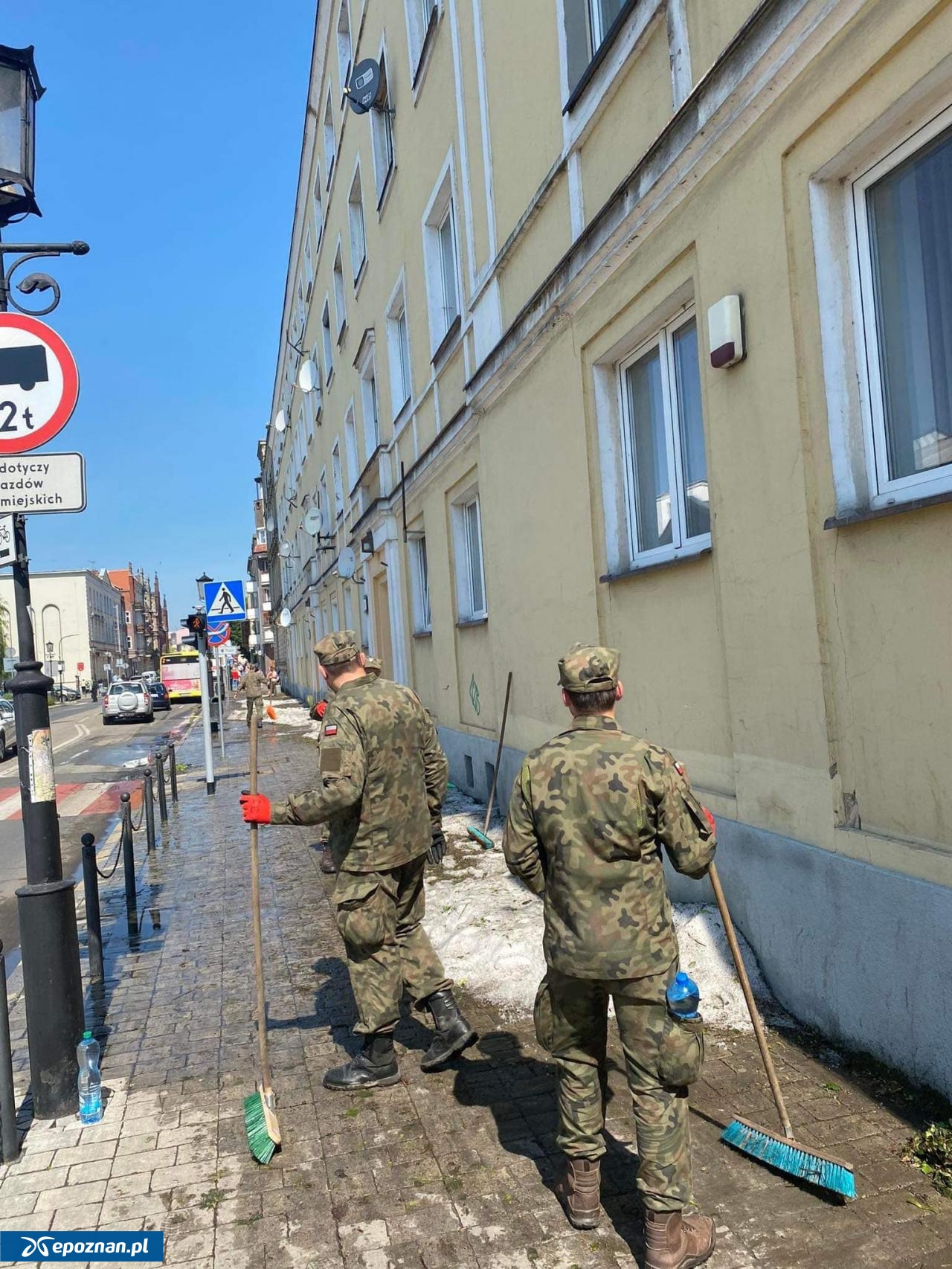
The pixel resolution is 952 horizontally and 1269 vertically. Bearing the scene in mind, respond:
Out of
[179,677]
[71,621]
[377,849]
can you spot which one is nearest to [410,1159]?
[377,849]

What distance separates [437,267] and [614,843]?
9.74 m

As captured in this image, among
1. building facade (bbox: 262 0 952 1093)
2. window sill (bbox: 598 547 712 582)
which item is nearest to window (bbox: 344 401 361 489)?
building facade (bbox: 262 0 952 1093)

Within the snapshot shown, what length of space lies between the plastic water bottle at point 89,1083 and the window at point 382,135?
11.5 meters

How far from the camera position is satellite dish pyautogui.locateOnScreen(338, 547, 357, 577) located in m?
18.4

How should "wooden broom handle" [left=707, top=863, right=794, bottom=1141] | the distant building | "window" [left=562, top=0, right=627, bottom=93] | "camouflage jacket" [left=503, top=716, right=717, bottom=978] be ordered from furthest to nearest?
the distant building
"window" [left=562, top=0, right=627, bottom=93]
"wooden broom handle" [left=707, top=863, right=794, bottom=1141]
"camouflage jacket" [left=503, top=716, right=717, bottom=978]

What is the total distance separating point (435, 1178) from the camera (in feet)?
10.6

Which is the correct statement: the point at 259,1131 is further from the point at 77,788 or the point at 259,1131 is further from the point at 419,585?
the point at 77,788

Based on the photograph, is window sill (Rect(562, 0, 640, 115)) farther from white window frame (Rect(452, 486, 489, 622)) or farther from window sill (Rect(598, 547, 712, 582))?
white window frame (Rect(452, 486, 489, 622))

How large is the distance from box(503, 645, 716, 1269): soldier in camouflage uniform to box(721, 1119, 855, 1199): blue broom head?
0.43m

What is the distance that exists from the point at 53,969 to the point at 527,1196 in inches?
83.7

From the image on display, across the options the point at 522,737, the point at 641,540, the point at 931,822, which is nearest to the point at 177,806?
the point at 522,737

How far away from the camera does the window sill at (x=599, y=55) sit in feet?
17.1

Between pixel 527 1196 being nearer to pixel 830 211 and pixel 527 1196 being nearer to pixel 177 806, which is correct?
pixel 830 211

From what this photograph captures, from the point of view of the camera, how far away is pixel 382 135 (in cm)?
1322
